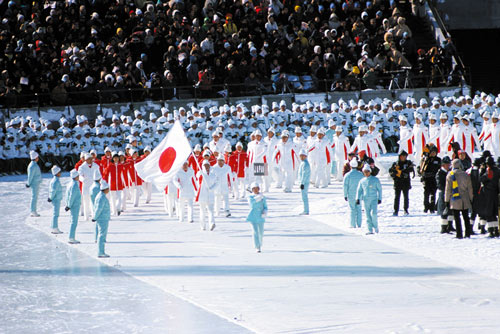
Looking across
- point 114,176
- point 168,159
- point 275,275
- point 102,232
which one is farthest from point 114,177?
point 275,275

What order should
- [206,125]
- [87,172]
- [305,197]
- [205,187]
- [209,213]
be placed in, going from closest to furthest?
1. [205,187]
2. [209,213]
3. [305,197]
4. [87,172]
5. [206,125]

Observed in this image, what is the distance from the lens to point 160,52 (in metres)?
34.1

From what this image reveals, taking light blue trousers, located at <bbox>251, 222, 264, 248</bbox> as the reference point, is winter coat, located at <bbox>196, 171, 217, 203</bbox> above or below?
above

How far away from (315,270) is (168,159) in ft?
16.8

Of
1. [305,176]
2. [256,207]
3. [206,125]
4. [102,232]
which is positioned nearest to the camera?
[256,207]

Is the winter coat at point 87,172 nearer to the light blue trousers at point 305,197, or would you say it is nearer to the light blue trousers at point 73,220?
the light blue trousers at point 73,220

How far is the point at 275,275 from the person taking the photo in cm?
1498

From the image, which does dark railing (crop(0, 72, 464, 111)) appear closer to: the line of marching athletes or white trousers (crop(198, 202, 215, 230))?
the line of marching athletes

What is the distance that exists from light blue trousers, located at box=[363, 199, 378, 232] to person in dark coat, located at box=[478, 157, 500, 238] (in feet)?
6.94

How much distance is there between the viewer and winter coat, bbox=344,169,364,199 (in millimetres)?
18766

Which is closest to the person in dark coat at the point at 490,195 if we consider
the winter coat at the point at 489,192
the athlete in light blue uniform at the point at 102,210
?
the winter coat at the point at 489,192

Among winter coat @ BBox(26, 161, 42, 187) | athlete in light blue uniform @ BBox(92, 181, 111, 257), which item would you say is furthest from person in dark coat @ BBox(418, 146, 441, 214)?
winter coat @ BBox(26, 161, 42, 187)

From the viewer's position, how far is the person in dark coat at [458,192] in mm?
17234

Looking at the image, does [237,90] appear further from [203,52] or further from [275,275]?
[275,275]
